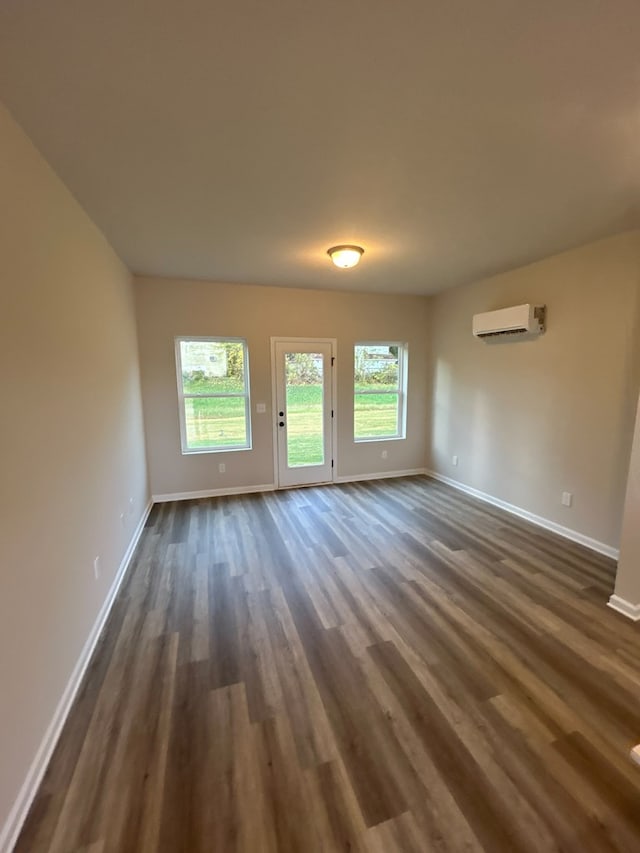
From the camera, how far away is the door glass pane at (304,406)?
4637 millimetres

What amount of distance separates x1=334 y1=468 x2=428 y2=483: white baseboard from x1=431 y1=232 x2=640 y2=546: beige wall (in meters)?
0.89

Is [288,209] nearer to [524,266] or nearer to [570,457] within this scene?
[524,266]

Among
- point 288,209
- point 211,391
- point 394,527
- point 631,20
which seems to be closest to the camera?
point 631,20

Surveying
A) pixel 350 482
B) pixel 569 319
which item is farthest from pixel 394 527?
pixel 569 319

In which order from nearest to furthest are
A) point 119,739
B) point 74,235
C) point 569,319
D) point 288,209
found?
point 119,739 → point 74,235 → point 288,209 → point 569,319

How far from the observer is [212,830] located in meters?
1.17

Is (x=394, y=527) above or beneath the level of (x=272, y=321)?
beneath

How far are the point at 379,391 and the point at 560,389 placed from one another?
229cm

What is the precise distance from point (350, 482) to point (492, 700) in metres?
3.43

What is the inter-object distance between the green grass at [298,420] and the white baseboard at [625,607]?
324cm

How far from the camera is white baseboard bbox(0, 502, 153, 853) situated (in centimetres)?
114

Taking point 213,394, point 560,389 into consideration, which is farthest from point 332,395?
point 560,389

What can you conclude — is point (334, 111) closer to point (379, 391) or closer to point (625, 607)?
point (625, 607)

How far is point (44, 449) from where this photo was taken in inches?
61.3
